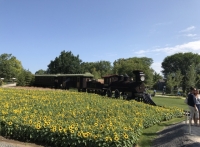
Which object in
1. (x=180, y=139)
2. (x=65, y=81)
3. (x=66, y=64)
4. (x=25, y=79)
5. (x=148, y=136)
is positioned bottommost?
(x=148, y=136)

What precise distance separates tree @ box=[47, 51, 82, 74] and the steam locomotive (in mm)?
29714

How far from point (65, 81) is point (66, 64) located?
A: 118ft

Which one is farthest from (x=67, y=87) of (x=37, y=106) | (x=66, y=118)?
(x=66, y=118)

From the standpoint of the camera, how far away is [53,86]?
39.4 m

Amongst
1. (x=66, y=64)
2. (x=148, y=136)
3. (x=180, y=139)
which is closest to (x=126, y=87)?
(x=148, y=136)

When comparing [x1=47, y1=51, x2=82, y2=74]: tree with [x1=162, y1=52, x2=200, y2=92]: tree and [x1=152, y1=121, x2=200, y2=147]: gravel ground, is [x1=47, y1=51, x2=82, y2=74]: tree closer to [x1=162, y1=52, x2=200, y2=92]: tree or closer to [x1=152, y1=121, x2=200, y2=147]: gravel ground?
[x1=162, y1=52, x2=200, y2=92]: tree

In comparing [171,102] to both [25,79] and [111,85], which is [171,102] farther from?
[25,79]

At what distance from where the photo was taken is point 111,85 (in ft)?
81.8

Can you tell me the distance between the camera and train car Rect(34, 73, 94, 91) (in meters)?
32.9

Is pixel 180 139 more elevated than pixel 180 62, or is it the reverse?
pixel 180 62

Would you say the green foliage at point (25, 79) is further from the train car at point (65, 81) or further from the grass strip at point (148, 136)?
the grass strip at point (148, 136)

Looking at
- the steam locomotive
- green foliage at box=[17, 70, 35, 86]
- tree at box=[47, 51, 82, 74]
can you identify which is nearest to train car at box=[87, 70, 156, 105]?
the steam locomotive

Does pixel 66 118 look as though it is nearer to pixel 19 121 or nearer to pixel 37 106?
pixel 19 121

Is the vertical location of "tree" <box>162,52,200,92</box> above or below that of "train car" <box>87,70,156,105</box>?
above
